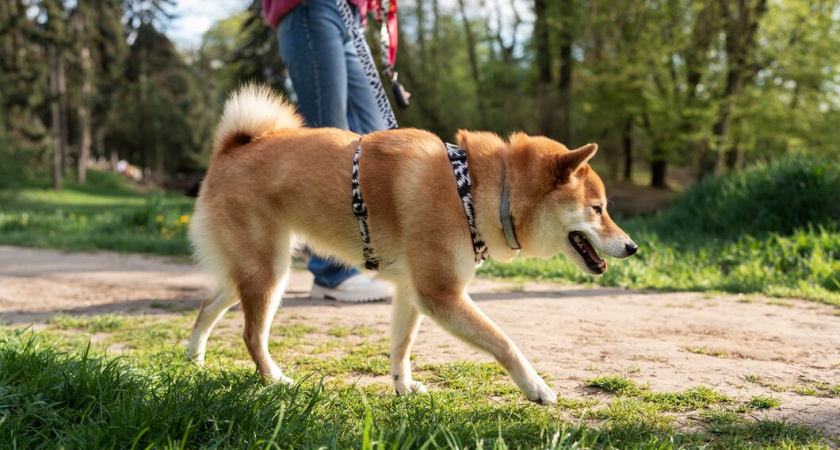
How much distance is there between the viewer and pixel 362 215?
2953 mm

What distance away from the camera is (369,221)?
117 inches

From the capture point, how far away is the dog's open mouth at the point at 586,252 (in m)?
3.03

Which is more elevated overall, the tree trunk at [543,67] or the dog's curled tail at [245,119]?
the tree trunk at [543,67]

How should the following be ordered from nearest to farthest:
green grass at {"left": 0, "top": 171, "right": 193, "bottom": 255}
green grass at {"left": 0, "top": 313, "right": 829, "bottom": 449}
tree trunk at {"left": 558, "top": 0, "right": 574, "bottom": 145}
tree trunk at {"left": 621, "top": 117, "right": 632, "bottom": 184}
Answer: green grass at {"left": 0, "top": 313, "right": 829, "bottom": 449} < green grass at {"left": 0, "top": 171, "right": 193, "bottom": 255} < tree trunk at {"left": 558, "top": 0, "right": 574, "bottom": 145} < tree trunk at {"left": 621, "top": 117, "right": 632, "bottom": 184}

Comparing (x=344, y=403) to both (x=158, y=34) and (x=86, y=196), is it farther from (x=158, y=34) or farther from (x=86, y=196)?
(x=158, y=34)

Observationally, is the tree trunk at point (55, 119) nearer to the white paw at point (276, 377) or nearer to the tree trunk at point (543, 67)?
the tree trunk at point (543, 67)

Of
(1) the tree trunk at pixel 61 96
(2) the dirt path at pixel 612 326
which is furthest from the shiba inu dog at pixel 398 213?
(1) the tree trunk at pixel 61 96

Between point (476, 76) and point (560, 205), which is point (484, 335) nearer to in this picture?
point (560, 205)

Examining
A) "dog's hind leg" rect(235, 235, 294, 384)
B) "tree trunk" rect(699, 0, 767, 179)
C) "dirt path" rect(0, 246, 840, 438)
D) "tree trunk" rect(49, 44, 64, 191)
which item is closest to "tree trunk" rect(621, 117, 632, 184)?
"tree trunk" rect(699, 0, 767, 179)

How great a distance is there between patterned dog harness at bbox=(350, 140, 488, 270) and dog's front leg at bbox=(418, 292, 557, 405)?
11.3 inches

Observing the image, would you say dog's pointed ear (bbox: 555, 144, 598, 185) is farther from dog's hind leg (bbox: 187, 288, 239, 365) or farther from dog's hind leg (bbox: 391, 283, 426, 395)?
dog's hind leg (bbox: 187, 288, 239, 365)

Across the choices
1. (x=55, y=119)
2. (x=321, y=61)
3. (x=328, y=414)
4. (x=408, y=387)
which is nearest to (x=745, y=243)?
(x=321, y=61)

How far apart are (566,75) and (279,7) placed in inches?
698

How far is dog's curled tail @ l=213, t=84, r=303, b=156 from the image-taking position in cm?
332
